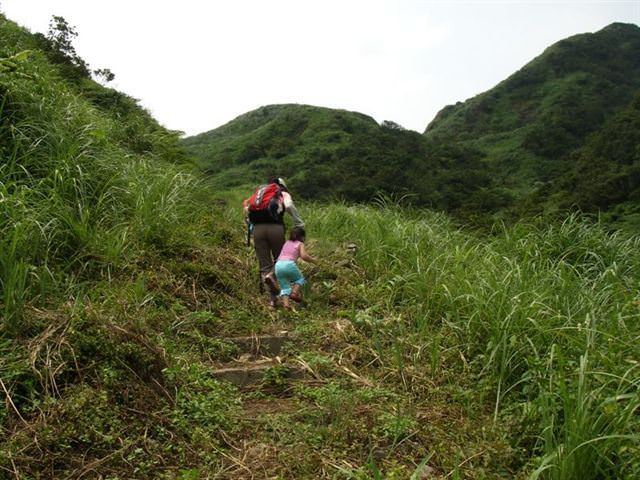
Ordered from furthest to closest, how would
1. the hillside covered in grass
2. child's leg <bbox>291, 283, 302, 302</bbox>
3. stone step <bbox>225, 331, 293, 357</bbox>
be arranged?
the hillside covered in grass < child's leg <bbox>291, 283, 302, 302</bbox> < stone step <bbox>225, 331, 293, 357</bbox>

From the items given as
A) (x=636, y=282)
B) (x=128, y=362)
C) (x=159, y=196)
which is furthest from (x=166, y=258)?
(x=636, y=282)

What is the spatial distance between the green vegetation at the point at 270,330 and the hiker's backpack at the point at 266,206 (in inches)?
27.5

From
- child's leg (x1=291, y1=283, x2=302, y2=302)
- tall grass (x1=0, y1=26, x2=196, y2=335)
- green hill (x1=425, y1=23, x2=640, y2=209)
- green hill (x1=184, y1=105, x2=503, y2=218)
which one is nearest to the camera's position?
tall grass (x1=0, y1=26, x2=196, y2=335)

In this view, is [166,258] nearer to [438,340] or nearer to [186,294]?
[186,294]

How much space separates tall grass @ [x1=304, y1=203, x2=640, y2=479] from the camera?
2.50m

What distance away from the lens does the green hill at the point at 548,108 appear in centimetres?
4500

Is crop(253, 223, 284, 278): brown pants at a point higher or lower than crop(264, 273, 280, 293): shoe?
higher

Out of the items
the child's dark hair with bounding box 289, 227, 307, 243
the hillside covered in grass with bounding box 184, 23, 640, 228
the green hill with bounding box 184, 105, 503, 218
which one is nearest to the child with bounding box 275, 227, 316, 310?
the child's dark hair with bounding box 289, 227, 307, 243

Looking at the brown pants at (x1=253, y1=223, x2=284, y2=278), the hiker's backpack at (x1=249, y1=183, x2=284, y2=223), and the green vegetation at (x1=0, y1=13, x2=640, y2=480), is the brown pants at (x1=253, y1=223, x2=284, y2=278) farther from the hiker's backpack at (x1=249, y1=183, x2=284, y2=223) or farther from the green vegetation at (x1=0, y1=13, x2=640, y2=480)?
the green vegetation at (x1=0, y1=13, x2=640, y2=480)

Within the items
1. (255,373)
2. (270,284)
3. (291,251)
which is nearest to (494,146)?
(291,251)

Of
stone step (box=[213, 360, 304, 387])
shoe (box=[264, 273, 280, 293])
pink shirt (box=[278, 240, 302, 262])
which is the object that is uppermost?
pink shirt (box=[278, 240, 302, 262])

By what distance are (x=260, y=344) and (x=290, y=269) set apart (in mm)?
1196

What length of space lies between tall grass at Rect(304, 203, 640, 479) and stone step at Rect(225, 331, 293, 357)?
3.22 feet

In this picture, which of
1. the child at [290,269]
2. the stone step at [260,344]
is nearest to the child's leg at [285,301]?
the child at [290,269]
